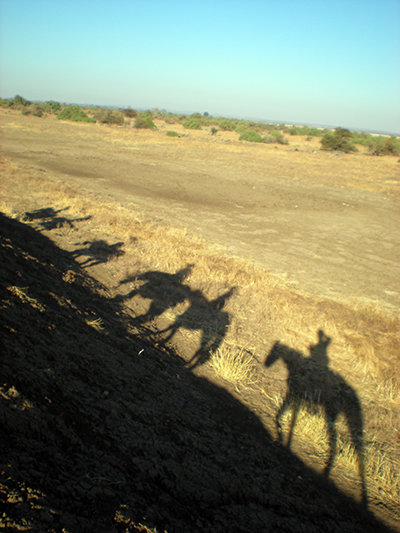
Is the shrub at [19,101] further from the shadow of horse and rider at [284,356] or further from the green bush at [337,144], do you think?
the shadow of horse and rider at [284,356]

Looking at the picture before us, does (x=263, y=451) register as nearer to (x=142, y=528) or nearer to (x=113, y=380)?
(x=113, y=380)

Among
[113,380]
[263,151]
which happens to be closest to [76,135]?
[263,151]

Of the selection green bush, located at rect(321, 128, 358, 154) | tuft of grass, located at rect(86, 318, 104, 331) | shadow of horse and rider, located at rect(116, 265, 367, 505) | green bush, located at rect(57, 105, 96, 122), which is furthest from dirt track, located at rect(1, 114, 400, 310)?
green bush, located at rect(57, 105, 96, 122)

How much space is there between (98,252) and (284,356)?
15.3ft

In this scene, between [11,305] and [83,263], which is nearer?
[11,305]

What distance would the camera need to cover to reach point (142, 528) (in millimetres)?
1735

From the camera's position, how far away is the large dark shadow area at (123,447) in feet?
5.79

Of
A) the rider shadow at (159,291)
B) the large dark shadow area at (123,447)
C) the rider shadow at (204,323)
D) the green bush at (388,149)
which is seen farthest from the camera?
the green bush at (388,149)

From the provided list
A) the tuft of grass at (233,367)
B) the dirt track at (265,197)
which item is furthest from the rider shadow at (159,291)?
the dirt track at (265,197)

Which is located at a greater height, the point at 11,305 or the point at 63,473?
the point at 11,305

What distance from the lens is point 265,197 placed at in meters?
17.2

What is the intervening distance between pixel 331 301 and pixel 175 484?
18.0ft

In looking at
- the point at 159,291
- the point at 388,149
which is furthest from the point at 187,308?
the point at 388,149

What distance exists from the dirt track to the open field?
0.13 metres
